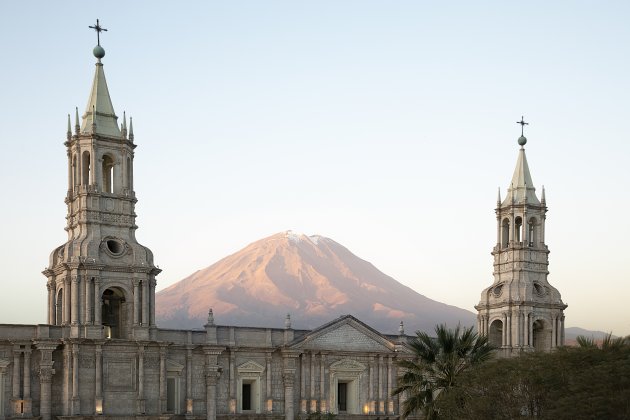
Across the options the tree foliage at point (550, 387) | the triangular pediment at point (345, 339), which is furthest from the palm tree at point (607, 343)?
the triangular pediment at point (345, 339)

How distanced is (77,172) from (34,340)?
36.5 ft

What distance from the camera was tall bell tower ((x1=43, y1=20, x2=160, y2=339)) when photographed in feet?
201

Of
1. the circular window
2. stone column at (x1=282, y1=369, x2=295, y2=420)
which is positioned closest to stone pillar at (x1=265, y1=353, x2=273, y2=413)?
stone column at (x1=282, y1=369, x2=295, y2=420)

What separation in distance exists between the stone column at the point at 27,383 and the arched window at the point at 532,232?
40.3 metres

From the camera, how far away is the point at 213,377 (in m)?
65.4

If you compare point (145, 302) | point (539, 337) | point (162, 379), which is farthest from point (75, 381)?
point (539, 337)

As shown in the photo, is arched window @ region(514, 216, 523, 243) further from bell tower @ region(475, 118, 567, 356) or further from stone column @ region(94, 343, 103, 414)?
stone column @ region(94, 343, 103, 414)

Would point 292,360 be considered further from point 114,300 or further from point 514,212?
point 514,212

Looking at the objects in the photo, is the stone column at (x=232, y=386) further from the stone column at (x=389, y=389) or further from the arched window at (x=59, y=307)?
the stone column at (x=389, y=389)

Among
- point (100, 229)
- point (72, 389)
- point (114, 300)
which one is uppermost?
point (100, 229)

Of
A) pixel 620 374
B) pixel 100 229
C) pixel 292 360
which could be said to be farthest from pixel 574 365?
pixel 100 229

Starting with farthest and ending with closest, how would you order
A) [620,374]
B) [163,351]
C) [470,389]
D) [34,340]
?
1. [163,351]
2. [34,340]
3. [470,389]
4. [620,374]

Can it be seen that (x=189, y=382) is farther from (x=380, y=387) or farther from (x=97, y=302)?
(x=380, y=387)

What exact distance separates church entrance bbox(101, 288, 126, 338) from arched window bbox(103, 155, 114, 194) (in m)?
6.62
